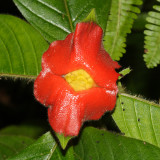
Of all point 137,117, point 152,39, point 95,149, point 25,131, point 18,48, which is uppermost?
point 152,39

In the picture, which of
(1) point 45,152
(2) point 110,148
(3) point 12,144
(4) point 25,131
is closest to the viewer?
(2) point 110,148

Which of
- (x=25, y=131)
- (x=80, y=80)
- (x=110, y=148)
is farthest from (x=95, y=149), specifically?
(x=25, y=131)

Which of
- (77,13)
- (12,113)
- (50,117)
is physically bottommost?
(12,113)

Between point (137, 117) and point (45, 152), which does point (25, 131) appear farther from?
point (137, 117)

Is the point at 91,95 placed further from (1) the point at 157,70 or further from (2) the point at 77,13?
(1) the point at 157,70

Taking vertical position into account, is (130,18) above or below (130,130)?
above

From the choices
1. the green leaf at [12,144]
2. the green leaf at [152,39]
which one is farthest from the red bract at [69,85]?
the green leaf at [12,144]

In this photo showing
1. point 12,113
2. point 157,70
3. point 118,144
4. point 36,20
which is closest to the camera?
point 118,144

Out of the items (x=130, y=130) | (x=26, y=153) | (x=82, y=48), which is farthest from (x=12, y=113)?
(x=82, y=48)
